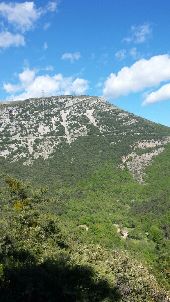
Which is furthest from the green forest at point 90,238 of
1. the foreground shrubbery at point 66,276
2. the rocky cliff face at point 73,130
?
the rocky cliff face at point 73,130

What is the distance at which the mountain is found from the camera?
36.5 metres

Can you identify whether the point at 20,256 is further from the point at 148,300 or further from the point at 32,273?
the point at 148,300

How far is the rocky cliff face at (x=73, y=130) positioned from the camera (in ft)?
485

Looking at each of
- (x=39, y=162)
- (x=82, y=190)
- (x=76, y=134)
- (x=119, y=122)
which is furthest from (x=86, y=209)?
(x=119, y=122)

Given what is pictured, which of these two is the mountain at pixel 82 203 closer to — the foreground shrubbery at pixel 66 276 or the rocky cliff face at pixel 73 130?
the foreground shrubbery at pixel 66 276

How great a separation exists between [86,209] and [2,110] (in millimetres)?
74863

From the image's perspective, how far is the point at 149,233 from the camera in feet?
357

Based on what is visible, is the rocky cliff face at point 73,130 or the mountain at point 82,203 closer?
the mountain at point 82,203

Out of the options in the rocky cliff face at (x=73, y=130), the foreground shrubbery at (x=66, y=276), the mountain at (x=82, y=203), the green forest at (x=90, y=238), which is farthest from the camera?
the rocky cliff face at (x=73, y=130)

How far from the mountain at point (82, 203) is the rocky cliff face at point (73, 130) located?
354mm

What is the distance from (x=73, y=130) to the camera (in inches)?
6432

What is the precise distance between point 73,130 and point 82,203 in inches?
1914

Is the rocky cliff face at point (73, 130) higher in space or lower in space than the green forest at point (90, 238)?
higher

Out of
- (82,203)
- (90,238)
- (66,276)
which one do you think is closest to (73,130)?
(82,203)
